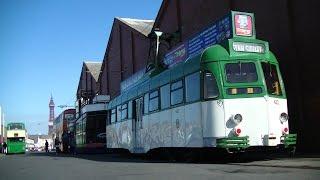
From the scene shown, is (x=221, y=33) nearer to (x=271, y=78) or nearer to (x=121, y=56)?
(x=271, y=78)

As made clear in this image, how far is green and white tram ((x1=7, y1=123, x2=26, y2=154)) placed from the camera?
181 feet

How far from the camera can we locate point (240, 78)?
586 inches

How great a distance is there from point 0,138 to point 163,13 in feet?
175

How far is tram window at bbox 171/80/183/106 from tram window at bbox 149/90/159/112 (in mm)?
1636

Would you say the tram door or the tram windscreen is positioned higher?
the tram windscreen

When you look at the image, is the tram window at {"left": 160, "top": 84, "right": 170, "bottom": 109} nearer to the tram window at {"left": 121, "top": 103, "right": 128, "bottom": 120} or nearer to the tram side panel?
the tram side panel

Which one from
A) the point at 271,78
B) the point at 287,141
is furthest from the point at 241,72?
the point at 287,141

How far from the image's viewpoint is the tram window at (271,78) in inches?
591

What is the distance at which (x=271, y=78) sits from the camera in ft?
49.8

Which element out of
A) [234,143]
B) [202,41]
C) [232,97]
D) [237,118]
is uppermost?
[202,41]

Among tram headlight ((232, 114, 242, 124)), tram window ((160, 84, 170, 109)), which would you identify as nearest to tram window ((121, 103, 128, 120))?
tram window ((160, 84, 170, 109))

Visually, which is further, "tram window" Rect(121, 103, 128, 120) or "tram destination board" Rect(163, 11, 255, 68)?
"tram window" Rect(121, 103, 128, 120)

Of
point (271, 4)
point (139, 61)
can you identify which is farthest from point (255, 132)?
point (139, 61)

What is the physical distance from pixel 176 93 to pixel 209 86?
7.12 ft
